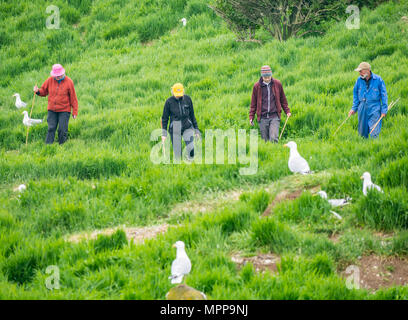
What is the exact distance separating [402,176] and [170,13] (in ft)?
45.2

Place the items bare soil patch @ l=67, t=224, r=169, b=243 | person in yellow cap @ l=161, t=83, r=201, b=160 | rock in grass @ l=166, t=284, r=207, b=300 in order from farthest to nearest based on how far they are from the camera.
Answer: person in yellow cap @ l=161, t=83, r=201, b=160 → bare soil patch @ l=67, t=224, r=169, b=243 → rock in grass @ l=166, t=284, r=207, b=300

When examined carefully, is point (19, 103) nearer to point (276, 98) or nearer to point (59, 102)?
point (59, 102)

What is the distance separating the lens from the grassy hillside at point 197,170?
4.66m

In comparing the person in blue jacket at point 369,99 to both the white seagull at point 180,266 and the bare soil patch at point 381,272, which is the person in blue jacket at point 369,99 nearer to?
the bare soil patch at point 381,272

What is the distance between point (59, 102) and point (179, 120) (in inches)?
125

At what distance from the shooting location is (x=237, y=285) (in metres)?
4.34

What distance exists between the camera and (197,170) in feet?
25.2

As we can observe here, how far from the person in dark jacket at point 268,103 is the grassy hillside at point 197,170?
0.47m

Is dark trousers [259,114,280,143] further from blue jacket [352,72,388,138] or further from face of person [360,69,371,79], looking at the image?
face of person [360,69,371,79]

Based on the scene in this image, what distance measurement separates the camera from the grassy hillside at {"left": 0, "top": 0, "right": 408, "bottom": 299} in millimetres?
4660

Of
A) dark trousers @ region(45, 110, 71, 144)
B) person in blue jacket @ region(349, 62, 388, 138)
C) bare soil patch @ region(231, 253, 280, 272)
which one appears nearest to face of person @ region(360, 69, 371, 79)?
person in blue jacket @ region(349, 62, 388, 138)

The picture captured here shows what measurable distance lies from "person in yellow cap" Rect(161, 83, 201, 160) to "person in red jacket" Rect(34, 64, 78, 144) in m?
2.58

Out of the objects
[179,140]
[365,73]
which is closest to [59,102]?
A: [179,140]
